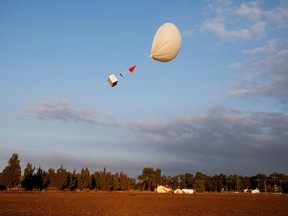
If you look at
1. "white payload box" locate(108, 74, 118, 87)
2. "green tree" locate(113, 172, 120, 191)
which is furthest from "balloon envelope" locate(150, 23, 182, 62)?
"green tree" locate(113, 172, 120, 191)

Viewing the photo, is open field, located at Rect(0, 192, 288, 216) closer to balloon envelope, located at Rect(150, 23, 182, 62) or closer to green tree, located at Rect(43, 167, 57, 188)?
balloon envelope, located at Rect(150, 23, 182, 62)

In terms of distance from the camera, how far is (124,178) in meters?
121

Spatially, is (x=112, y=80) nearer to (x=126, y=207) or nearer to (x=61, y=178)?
(x=126, y=207)

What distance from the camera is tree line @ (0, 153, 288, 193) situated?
2926 inches

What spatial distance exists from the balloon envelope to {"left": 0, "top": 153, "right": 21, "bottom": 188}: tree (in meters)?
66.8

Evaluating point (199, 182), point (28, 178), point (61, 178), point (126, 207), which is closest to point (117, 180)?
point (61, 178)

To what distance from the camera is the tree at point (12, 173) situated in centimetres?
7169

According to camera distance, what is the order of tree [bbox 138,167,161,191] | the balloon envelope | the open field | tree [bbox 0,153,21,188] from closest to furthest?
the balloon envelope → the open field → tree [bbox 0,153,21,188] → tree [bbox 138,167,161,191]

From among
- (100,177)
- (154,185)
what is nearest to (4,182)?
(100,177)

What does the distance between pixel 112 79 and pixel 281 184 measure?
157 m

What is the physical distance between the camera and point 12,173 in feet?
238

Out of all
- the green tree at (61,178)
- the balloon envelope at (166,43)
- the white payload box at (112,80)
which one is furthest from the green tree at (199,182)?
the white payload box at (112,80)

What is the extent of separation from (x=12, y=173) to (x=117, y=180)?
166 feet

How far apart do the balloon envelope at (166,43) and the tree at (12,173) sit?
66.8 metres
